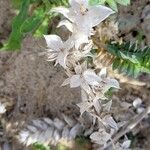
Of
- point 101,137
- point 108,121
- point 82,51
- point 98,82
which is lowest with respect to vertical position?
point 101,137

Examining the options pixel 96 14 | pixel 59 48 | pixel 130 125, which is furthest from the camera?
pixel 130 125

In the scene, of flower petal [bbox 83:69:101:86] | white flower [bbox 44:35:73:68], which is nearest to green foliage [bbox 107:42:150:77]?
flower petal [bbox 83:69:101:86]

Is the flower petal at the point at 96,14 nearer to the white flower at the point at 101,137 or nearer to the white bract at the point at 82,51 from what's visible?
the white bract at the point at 82,51

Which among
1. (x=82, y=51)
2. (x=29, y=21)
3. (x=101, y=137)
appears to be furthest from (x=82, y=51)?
(x=101, y=137)

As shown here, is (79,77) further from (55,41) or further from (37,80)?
(37,80)

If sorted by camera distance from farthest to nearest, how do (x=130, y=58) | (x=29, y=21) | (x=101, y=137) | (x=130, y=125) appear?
(x=130, y=125), (x=101, y=137), (x=29, y=21), (x=130, y=58)

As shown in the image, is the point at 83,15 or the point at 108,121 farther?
the point at 108,121

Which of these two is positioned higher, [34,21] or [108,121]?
[34,21]

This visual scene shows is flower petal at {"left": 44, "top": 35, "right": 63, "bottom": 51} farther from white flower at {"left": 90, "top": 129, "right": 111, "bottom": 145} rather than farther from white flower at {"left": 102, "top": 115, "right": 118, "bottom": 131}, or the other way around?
white flower at {"left": 90, "top": 129, "right": 111, "bottom": 145}
